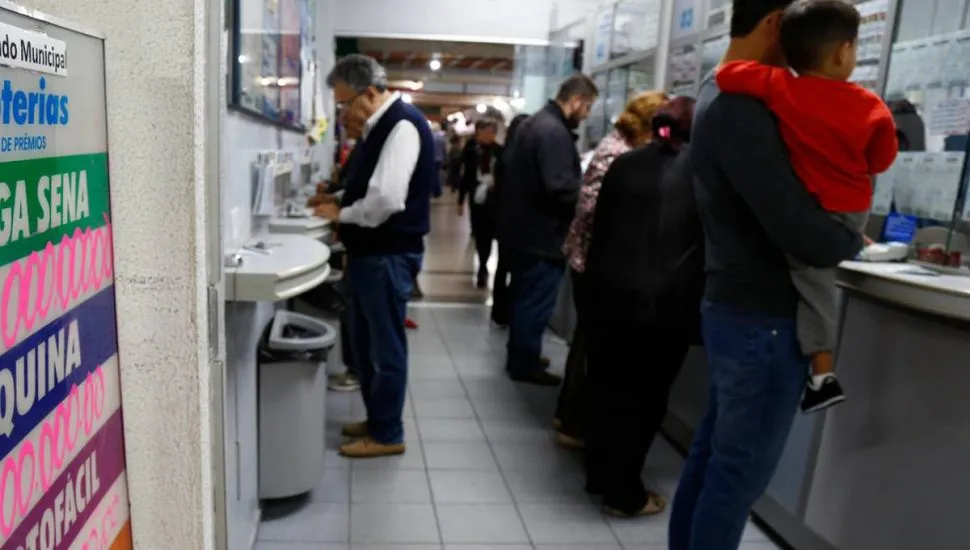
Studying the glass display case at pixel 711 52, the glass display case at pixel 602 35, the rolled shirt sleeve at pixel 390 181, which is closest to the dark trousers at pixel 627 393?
the rolled shirt sleeve at pixel 390 181

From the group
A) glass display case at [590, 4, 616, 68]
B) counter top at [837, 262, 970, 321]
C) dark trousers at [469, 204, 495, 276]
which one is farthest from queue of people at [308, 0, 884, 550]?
dark trousers at [469, 204, 495, 276]

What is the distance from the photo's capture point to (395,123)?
2.50 metres

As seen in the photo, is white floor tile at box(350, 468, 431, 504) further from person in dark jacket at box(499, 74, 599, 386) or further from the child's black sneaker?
the child's black sneaker

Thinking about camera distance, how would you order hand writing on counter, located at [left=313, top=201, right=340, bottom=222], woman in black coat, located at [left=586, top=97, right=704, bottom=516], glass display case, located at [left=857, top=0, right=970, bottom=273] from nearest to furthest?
glass display case, located at [left=857, top=0, right=970, bottom=273]
woman in black coat, located at [left=586, top=97, right=704, bottom=516]
hand writing on counter, located at [left=313, top=201, right=340, bottom=222]

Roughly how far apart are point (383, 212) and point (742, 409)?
137 centimetres

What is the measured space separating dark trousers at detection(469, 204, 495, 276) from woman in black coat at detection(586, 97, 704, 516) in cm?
277

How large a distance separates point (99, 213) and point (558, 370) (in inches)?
131

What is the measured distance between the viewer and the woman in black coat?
2.16 m

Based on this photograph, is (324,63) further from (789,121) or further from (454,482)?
(789,121)

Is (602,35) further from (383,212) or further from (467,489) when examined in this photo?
(467,489)

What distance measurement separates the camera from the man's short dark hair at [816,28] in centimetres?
139

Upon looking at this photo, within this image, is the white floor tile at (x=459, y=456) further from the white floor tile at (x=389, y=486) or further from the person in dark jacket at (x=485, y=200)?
the person in dark jacket at (x=485, y=200)

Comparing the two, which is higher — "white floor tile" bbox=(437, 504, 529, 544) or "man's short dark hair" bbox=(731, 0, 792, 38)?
"man's short dark hair" bbox=(731, 0, 792, 38)

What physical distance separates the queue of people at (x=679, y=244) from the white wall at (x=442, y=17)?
2076 millimetres
